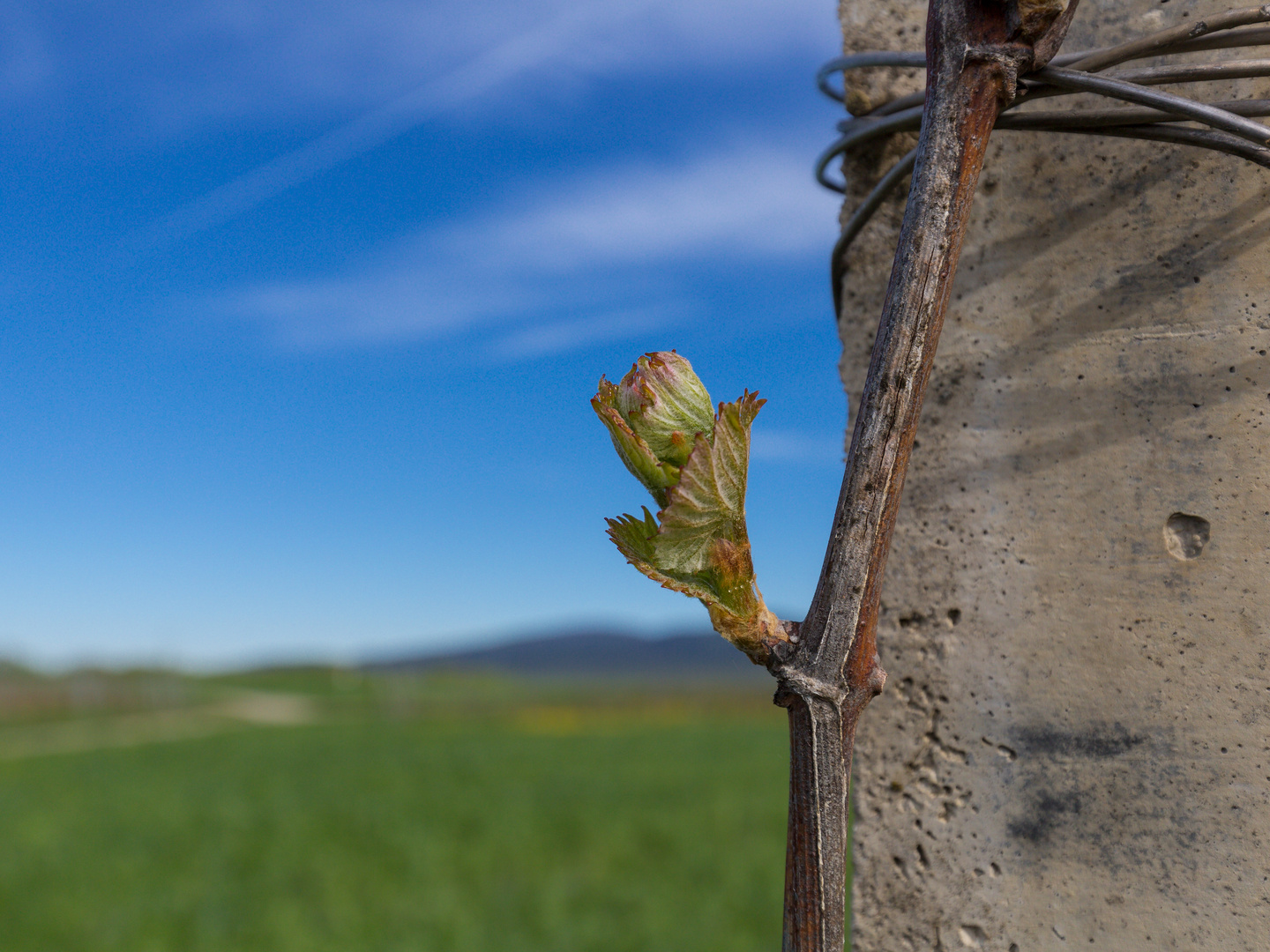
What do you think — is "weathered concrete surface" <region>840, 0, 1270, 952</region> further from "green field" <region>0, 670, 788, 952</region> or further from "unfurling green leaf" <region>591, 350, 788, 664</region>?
"green field" <region>0, 670, 788, 952</region>

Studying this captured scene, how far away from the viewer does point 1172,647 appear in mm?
855

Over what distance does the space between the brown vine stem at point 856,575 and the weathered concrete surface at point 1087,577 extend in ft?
1.34

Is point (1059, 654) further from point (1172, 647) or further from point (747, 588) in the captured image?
point (747, 588)

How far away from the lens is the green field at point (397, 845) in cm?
1019

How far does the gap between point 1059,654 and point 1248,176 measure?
1.62 feet

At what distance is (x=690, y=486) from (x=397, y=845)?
13999 mm

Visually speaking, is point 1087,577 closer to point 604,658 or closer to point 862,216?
point 862,216

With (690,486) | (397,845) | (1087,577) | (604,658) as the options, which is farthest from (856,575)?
(604,658)

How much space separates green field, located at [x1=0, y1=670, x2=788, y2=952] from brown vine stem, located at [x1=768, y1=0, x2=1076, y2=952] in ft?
32.9

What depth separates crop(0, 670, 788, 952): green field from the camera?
401 inches

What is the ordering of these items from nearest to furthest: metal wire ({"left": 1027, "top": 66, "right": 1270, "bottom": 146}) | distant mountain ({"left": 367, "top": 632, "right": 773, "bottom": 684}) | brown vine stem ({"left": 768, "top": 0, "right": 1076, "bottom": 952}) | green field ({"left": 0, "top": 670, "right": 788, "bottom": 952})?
brown vine stem ({"left": 768, "top": 0, "right": 1076, "bottom": 952})
metal wire ({"left": 1027, "top": 66, "right": 1270, "bottom": 146})
green field ({"left": 0, "top": 670, "right": 788, "bottom": 952})
distant mountain ({"left": 367, "top": 632, "right": 773, "bottom": 684})

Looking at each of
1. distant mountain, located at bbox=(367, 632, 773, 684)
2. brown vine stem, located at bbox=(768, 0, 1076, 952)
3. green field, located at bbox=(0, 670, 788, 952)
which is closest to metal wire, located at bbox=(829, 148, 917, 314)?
brown vine stem, located at bbox=(768, 0, 1076, 952)

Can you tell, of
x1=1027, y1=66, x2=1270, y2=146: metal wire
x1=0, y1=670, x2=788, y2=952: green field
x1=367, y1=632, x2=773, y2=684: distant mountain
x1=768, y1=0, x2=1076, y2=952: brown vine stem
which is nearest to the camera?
x1=768, y1=0, x2=1076, y2=952: brown vine stem

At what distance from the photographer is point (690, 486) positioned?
0.59 meters
